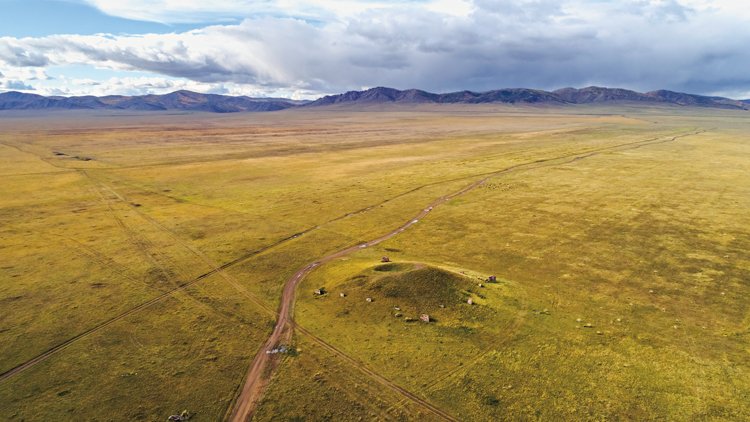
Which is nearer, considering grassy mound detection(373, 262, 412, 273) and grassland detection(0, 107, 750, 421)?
grassland detection(0, 107, 750, 421)

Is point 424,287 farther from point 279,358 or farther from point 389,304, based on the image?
point 279,358

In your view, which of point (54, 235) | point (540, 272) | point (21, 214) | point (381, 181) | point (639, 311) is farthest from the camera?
point (381, 181)

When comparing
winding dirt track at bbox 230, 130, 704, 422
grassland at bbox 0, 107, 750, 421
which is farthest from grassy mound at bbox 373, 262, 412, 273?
winding dirt track at bbox 230, 130, 704, 422

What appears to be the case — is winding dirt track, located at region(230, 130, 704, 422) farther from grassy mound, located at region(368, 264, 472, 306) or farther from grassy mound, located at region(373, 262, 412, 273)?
grassy mound, located at region(373, 262, 412, 273)

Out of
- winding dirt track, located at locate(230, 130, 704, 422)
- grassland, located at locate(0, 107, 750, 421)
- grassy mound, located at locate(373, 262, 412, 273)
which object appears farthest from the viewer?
grassy mound, located at locate(373, 262, 412, 273)

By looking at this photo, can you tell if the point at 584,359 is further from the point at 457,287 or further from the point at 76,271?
the point at 76,271

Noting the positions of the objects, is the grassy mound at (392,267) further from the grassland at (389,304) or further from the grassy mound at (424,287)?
the grassy mound at (424,287)

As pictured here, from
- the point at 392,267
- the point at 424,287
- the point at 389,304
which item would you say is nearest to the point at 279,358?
the point at 389,304

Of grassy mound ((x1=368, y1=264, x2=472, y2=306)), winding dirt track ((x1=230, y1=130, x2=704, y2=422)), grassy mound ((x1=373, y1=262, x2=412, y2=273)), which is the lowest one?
winding dirt track ((x1=230, y1=130, x2=704, y2=422))

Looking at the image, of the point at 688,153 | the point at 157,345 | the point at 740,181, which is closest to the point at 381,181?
the point at 157,345
